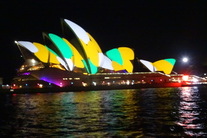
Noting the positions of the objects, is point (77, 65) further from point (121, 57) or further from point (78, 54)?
point (121, 57)

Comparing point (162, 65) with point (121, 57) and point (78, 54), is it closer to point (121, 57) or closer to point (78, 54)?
point (121, 57)

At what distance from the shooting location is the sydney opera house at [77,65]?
153ft

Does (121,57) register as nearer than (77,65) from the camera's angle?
No

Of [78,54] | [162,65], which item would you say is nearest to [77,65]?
[78,54]

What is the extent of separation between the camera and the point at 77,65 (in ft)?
172

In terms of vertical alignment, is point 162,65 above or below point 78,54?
below

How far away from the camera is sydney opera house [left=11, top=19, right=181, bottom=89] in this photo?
Answer: 46656mm

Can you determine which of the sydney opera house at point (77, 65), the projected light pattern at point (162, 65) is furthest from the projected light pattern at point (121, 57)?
the projected light pattern at point (162, 65)

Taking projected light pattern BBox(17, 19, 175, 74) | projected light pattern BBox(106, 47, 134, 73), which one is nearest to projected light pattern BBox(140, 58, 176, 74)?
projected light pattern BBox(17, 19, 175, 74)

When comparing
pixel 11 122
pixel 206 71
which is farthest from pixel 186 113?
pixel 206 71

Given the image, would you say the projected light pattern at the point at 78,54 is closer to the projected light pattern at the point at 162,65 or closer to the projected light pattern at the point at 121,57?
the projected light pattern at the point at 121,57

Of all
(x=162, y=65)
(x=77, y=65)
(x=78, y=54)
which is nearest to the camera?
(x=78, y=54)

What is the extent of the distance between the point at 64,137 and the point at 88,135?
86cm

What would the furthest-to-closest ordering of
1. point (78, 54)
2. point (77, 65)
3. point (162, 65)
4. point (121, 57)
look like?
point (162, 65) → point (121, 57) → point (77, 65) → point (78, 54)
